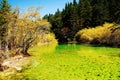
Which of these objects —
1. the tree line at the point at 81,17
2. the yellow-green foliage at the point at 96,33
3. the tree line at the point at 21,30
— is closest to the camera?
the tree line at the point at 21,30

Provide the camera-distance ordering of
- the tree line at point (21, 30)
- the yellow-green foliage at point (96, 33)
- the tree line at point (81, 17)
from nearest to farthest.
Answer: the tree line at point (21, 30)
the yellow-green foliage at point (96, 33)
the tree line at point (81, 17)

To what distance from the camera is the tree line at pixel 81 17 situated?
81250 millimetres

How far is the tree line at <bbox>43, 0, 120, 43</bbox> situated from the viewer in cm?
8125

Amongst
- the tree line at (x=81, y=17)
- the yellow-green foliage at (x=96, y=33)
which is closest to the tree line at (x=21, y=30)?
the yellow-green foliage at (x=96, y=33)

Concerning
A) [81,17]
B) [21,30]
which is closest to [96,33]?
[81,17]

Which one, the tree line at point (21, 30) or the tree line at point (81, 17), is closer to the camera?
the tree line at point (21, 30)

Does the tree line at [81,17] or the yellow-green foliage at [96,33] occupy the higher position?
the tree line at [81,17]

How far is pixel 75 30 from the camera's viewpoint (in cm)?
9112

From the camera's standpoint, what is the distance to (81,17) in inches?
3620

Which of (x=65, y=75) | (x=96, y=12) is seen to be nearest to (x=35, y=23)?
(x=65, y=75)

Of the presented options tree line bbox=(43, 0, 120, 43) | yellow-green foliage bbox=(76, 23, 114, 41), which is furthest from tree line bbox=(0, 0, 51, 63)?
tree line bbox=(43, 0, 120, 43)

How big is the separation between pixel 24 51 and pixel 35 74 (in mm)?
16593

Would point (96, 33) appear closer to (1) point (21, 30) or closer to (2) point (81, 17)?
(2) point (81, 17)

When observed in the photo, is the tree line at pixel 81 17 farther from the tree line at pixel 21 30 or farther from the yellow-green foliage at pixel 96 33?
the tree line at pixel 21 30
